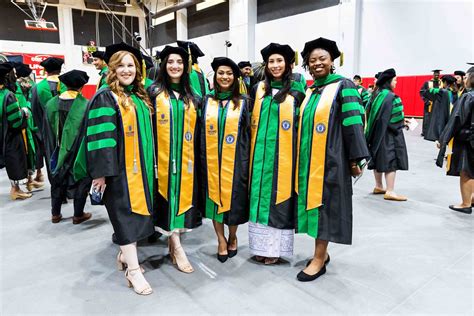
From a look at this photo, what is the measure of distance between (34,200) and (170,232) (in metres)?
2.81

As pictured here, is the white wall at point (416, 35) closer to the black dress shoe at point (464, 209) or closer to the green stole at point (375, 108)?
the green stole at point (375, 108)

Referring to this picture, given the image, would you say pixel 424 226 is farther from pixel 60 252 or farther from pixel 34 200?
pixel 34 200

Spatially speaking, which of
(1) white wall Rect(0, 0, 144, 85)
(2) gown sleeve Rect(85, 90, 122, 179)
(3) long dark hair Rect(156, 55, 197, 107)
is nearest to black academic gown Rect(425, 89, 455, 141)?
(3) long dark hair Rect(156, 55, 197, 107)

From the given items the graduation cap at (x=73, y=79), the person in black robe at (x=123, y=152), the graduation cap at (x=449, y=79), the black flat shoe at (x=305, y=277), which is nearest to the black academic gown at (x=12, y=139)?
the graduation cap at (x=73, y=79)

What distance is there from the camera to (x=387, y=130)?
14.0 feet

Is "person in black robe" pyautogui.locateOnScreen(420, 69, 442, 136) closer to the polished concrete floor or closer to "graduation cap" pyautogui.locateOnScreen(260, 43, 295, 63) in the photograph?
the polished concrete floor

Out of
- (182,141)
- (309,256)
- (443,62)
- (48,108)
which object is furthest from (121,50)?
(443,62)

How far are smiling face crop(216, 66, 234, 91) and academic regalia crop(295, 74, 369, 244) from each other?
52 cm

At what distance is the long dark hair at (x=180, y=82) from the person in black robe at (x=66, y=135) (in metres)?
1.15

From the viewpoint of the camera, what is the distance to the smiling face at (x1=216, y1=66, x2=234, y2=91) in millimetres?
2404

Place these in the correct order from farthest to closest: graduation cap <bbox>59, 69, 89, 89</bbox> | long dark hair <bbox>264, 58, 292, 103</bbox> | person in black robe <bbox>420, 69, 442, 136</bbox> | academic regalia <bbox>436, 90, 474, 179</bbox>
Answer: person in black robe <bbox>420, 69, 442, 136</bbox> → academic regalia <bbox>436, 90, 474, 179</bbox> → graduation cap <bbox>59, 69, 89, 89</bbox> → long dark hair <bbox>264, 58, 292, 103</bbox>

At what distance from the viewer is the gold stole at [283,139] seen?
2326 millimetres

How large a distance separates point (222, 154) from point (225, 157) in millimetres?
29

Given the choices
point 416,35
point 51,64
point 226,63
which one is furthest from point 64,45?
point 226,63
